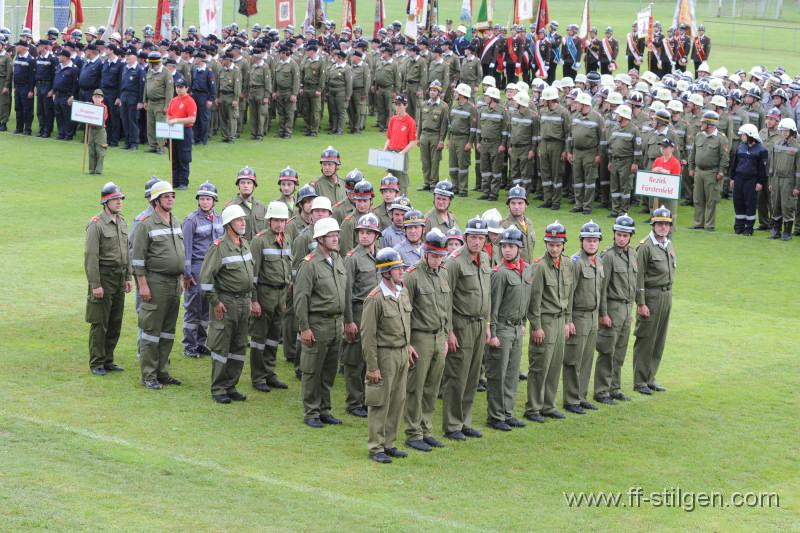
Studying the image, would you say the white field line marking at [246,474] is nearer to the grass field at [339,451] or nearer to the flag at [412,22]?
the grass field at [339,451]

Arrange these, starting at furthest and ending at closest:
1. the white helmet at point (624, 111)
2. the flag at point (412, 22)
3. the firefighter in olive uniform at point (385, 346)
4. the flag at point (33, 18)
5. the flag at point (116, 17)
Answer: the flag at point (412, 22) < the flag at point (116, 17) < the flag at point (33, 18) < the white helmet at point (624, 111) < the firefighter in olive uniform at point (385, 346)

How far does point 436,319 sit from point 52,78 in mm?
19811

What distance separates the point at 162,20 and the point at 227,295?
2253 centimetres

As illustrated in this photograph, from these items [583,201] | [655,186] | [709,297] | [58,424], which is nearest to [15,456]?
[58,424]

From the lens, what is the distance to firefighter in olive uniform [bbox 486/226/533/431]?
12.8 metres

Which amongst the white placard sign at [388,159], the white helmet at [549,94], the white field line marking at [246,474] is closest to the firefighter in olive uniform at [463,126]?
the white helmet at [549,94]

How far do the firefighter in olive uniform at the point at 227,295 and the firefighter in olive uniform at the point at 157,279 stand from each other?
59cm

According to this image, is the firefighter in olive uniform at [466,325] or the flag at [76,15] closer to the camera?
the firefighter in olive uniform at [466,325]

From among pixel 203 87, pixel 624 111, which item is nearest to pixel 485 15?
pixel 203 87

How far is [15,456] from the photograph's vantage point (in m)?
10.9

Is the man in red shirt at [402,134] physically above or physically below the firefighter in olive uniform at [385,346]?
above

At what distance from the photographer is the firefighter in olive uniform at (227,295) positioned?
1313 centimetres

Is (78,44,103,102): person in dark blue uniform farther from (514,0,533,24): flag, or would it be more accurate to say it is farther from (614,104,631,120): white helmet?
(514,0,533,24): flag

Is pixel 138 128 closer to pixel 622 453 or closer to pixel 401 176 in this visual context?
pixel 401 176
